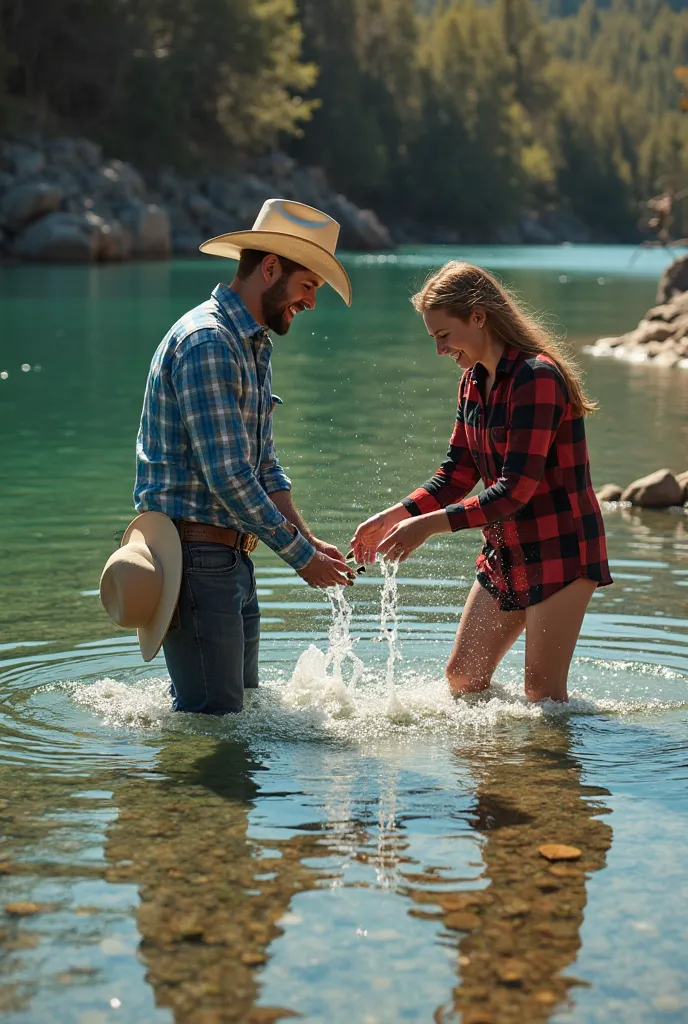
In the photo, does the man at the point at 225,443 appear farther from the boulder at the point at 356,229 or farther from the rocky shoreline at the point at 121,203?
the boulder at the point at 356,229

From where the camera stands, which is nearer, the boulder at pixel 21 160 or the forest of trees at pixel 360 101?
the boulder at pixel 21 160

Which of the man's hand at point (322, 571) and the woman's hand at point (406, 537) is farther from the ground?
the woman's hand at point (406, 537)

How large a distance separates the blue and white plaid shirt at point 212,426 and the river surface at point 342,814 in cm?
86

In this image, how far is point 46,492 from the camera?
11.9 metres

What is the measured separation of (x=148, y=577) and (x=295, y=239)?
131 centimetres

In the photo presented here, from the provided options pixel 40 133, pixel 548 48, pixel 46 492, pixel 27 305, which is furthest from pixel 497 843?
pixel 548 48

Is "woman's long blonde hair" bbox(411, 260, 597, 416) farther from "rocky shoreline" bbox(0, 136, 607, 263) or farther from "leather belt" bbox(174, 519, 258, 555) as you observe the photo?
"rocky shoreline" bbox(0, 136, 607, 263)

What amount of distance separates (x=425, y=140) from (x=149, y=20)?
1792 inches

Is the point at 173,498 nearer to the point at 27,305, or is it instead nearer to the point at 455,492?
the point at 455,492

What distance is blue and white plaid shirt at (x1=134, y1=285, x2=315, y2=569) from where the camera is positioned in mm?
5422

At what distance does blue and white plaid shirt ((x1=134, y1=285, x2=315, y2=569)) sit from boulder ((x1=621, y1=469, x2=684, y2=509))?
6451 mm

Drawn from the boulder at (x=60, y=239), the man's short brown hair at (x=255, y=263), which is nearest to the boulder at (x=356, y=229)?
the boulder at (x=60, y=239)

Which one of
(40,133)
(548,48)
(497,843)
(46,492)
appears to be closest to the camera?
(497,843)

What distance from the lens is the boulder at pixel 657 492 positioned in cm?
1172
